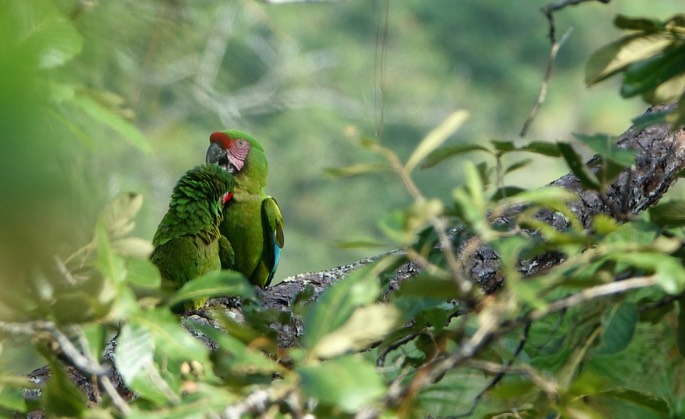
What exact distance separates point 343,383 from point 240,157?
1770 mm

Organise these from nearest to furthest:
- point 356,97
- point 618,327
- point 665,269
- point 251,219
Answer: point 665,269 < point 618,327 < point 251,219 < point 356,97

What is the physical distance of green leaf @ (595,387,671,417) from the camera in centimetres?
53

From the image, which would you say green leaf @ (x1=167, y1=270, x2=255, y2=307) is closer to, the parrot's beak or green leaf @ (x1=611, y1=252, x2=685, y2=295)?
green leaf @ (x1=611, y1=252, x2=685, y2=295)

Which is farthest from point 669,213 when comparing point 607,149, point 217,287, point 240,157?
point 240,157

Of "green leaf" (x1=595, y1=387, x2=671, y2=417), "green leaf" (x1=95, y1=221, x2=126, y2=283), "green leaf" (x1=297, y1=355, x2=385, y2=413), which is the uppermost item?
"green leaf" (x1=95, y1=221, x2=126, y2=283)

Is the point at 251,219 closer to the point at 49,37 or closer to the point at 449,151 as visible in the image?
the point at 449,151

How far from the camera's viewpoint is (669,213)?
56cm

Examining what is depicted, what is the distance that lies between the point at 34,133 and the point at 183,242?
1.34 metres

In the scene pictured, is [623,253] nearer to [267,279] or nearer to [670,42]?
[670,42]

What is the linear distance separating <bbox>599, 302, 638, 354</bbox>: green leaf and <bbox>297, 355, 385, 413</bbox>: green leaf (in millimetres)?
193

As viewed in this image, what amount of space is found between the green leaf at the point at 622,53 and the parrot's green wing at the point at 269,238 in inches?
56.8

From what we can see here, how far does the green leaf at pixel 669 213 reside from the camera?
1.83ft

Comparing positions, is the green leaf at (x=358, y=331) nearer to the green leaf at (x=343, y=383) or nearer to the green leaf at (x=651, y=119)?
the green leaf at (x=343, y=383)

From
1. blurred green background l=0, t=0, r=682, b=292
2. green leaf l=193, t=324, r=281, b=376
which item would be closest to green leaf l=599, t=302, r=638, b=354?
green leaf l=193, t=324, r=281, b=376
